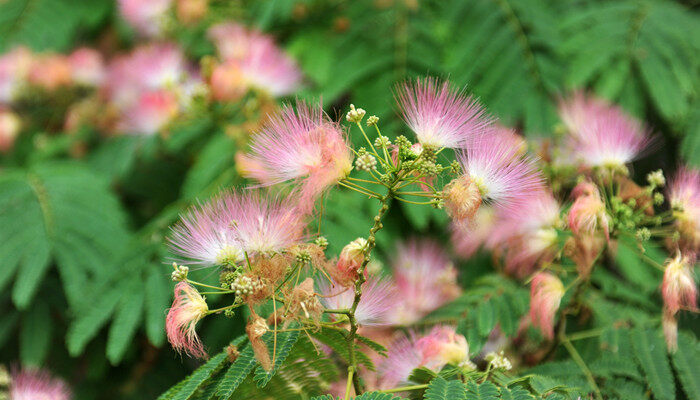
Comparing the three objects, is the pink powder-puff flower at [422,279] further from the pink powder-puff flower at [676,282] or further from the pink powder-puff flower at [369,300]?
the pink powder-puff flower at [676,282]

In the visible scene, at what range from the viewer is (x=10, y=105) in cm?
393

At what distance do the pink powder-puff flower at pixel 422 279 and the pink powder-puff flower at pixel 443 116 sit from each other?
0.90 m

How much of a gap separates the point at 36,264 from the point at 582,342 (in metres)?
2.07

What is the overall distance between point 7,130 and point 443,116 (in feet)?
10.4

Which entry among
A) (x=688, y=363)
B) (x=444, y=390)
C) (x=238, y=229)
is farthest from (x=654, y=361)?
(x=238, y=229)

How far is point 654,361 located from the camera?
1.90 meters

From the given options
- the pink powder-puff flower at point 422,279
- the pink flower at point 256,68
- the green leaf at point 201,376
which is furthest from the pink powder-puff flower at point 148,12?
the green leaf at point 201,376

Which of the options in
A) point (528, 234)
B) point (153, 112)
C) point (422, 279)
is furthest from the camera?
point (153, 112)

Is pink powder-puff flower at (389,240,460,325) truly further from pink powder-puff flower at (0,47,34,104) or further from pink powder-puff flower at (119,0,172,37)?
pink powder-puff flower at (0,47,34,104)

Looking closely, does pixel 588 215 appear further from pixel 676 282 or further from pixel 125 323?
pixel 125 323

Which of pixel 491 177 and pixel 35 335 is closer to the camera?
pixel 491 177

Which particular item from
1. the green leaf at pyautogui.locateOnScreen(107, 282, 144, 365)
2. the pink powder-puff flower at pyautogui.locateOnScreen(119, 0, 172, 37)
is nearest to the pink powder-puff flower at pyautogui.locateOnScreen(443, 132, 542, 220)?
the green leaf at pyautogui.locateOnScreen(107, 282, 144, 365)

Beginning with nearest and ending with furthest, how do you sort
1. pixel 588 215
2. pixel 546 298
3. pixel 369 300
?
1. pixel 369 300
2. pixel 588 215
3. pixel 546 298

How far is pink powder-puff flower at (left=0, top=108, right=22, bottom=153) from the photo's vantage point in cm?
370
